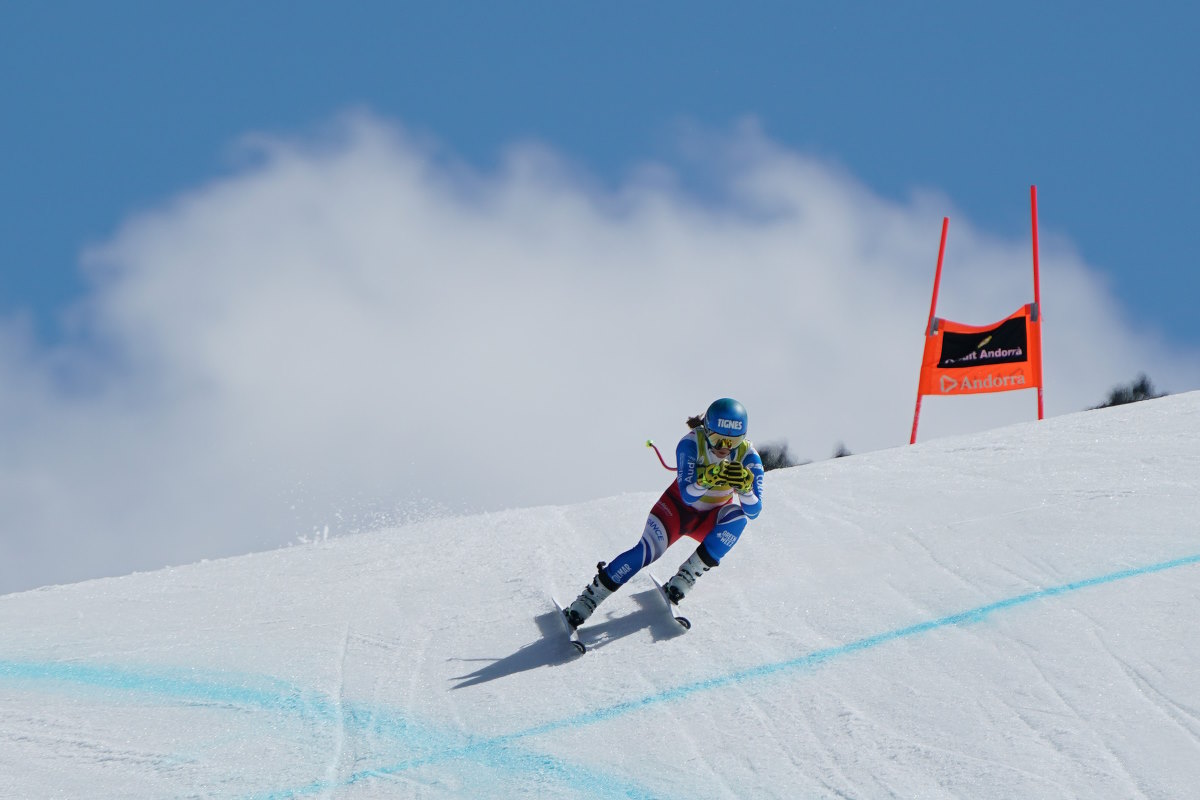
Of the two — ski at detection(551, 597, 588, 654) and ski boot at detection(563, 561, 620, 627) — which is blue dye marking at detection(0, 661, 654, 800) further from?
ski boot at detection(563, 561, 620, 627)

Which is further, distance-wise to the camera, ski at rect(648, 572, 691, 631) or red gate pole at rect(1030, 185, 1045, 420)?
red gate pole at rect(1030, 185, 1045, 420)

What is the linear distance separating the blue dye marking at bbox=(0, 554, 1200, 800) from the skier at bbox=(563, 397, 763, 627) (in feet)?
2.73

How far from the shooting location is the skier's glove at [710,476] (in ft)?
20.4

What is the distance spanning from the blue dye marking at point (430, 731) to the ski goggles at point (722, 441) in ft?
4.13

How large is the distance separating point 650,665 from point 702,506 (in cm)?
111

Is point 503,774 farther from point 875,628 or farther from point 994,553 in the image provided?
point 994,553

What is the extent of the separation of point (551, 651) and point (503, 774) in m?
1.22

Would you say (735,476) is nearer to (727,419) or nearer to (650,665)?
(727,419)

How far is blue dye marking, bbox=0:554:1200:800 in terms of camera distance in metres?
4.78

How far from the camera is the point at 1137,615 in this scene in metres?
6.11

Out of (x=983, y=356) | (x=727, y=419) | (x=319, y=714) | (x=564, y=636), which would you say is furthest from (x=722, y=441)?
(x=983, y=356)

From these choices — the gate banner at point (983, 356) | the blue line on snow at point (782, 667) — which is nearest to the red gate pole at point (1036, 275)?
the gate banner at point (983, 356)

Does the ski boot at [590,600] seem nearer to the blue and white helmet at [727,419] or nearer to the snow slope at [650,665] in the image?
the snow slope at [650,665]

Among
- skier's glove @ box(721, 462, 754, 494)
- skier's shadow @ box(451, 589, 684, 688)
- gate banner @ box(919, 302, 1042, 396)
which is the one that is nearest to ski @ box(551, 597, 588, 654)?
skier's shadow @ box(451, 589, 684, 688)
